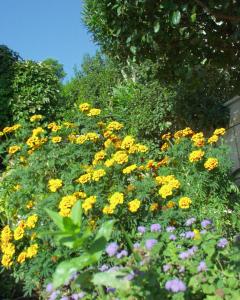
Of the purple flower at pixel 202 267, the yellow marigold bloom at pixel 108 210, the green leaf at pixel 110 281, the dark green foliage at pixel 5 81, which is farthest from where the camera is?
the dark green foliage at pixel 5 81

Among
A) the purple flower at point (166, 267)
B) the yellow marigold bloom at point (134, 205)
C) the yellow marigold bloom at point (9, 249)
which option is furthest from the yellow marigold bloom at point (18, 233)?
the purple flower at point (166, 267)

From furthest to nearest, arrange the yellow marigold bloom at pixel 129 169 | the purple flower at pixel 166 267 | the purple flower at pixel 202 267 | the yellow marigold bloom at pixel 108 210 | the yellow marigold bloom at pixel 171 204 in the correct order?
the yellow marigold bloom at pixel 129 169
the yellow marigold bloom at pixel 171 204
the yellow marigold bloom at pixel 108 210
the purple flower at pixel 166 267
the purple flower at pixel 202 267

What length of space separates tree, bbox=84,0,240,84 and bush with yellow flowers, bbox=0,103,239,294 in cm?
71

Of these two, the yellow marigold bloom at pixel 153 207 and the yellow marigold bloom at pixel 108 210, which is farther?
the yellow marigold bloom at pixel 153 207

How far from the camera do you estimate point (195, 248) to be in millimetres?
2734

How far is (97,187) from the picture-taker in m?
3.93

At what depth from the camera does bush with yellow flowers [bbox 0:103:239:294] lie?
145 inches

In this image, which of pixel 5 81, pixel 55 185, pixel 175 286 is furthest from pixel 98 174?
pixel 5 81

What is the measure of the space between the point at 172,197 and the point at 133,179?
335 mm

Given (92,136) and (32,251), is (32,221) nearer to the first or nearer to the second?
(32,251)

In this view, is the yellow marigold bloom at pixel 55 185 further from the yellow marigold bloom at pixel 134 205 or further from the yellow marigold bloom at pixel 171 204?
the yellow marigold bloom at pixel 171 204

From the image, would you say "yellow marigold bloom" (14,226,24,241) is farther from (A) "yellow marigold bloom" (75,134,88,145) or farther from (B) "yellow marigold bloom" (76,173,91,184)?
(A) "yellow marigold bloom" (75,134,88,145)

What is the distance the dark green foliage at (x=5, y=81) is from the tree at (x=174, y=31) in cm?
442

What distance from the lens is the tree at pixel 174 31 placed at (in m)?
3.85
